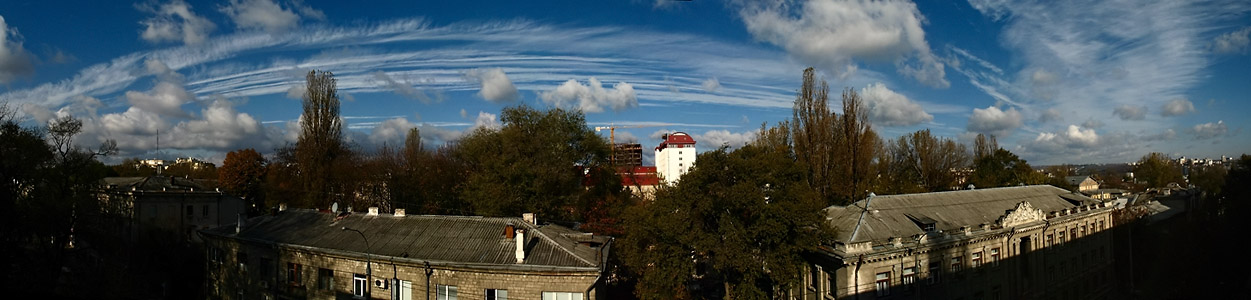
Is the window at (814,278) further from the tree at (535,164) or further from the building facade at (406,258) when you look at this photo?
the tree at (535,164)

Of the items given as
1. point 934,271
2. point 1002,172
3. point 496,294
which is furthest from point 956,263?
point 1002,172

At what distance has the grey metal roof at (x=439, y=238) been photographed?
23.8m

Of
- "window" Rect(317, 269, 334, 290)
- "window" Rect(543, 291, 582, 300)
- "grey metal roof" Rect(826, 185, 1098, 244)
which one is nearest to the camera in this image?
"window" Rect(543, 291, 582, 300)

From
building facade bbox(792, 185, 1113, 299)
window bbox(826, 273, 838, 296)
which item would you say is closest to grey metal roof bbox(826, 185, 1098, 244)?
building facade bbox(792, 185, 1113, 299)

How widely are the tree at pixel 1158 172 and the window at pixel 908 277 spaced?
97146mm

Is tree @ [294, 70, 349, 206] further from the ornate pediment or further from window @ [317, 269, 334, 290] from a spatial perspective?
the ornate pediment

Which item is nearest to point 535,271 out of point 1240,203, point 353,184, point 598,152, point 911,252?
point 911,252

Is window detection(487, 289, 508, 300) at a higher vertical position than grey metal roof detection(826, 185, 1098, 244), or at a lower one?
lower

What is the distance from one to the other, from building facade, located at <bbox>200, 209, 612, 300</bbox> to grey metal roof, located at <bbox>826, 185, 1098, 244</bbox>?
11911mm

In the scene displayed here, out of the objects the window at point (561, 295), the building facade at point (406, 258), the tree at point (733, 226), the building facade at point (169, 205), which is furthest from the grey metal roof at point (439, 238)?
the building facade at point (169, 205)

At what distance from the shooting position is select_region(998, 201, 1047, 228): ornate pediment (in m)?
30.8

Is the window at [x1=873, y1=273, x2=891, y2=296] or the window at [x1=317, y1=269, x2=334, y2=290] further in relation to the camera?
the window at [x1=317, y1=269, x2=334, y2=290]

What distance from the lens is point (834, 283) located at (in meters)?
24.9

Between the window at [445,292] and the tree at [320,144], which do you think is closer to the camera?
the window at [445,292]
